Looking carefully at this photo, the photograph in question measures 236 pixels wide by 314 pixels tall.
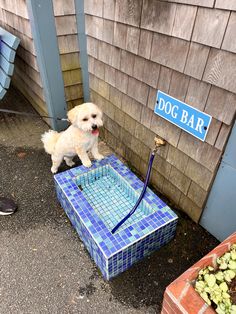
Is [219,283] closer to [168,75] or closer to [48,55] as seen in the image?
[168,75]

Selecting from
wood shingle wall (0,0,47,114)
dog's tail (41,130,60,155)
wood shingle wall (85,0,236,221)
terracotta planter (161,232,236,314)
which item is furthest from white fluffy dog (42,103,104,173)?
terracotta planter (161,232,236,314)

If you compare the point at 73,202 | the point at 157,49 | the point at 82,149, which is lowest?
the point at 73,202

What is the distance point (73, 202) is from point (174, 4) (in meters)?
1.78

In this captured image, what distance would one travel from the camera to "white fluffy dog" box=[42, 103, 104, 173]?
7.69ft

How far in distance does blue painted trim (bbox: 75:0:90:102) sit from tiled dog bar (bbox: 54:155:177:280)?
1274 mm

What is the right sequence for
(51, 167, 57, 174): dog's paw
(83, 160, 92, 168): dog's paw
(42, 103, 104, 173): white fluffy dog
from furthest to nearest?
1. (51, 167, 57, 174): dog's paw
2. (83, 160, 92, 168): dog's paw
3. (42, 103, 104, 173): white fluffy dog

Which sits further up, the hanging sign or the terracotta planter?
the hanging sign

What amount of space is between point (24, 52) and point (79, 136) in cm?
196

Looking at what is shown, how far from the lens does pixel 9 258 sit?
2.35m

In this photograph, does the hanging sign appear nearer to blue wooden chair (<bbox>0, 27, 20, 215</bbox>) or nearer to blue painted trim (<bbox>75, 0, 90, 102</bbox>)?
blue painted trim (<bbox>75, 0, 90, 102</bbox>)

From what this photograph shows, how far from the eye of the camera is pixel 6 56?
3.50 metres

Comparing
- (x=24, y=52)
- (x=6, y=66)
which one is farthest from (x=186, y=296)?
(x=24, y=52)

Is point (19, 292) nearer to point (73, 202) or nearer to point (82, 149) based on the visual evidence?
point (73, 202)

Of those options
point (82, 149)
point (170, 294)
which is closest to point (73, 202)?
point (82, 149)
